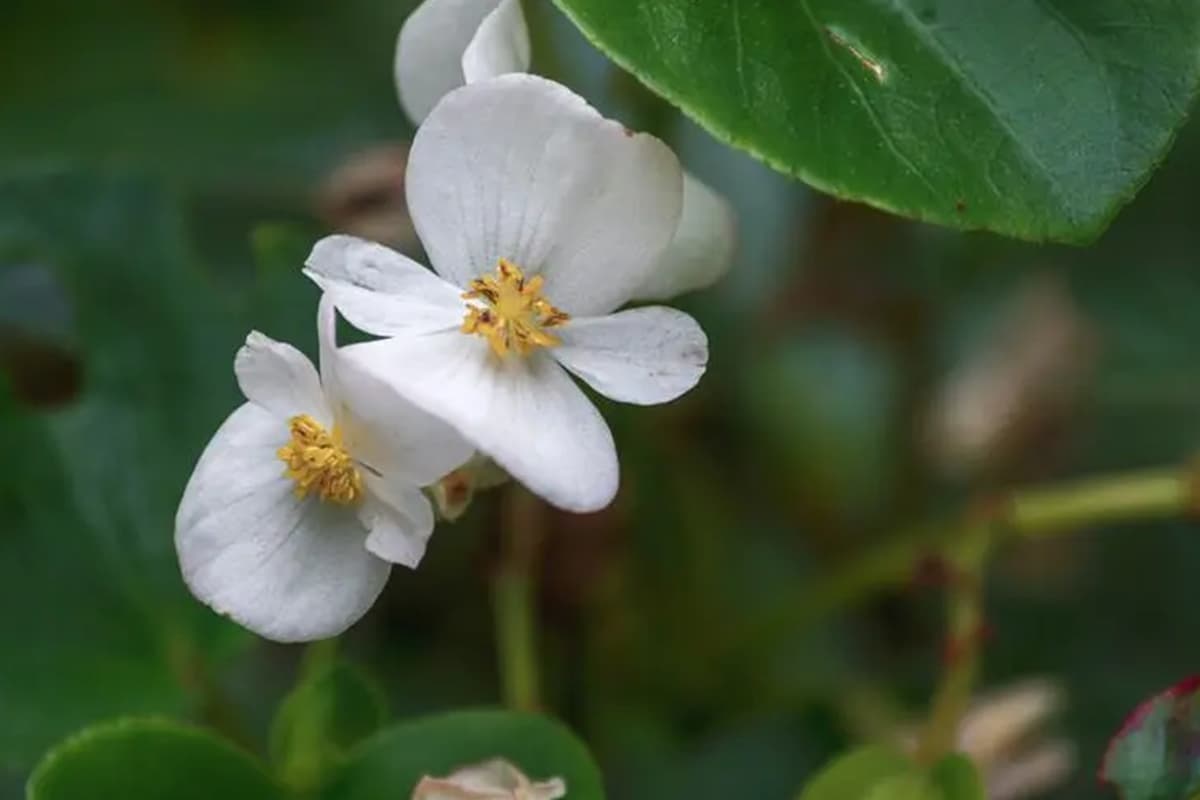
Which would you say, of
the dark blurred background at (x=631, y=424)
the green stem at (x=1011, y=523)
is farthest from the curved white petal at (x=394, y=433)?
the green stem at (x=1011, y=523)

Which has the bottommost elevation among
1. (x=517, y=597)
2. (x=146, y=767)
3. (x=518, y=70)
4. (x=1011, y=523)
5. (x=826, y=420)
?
(x=826, y=420)

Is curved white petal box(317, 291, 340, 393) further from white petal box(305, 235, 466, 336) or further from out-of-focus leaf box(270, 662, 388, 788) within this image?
out-of-focus leaf box(270, 662, 388, 788)

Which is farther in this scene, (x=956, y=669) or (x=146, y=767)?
(x=956, y=669)

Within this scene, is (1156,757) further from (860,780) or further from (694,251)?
(694,251)

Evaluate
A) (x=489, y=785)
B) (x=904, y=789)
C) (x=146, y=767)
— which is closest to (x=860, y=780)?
(x=904, y=789)

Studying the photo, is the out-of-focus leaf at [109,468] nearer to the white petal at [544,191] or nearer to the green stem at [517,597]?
the green stem at [517,597]

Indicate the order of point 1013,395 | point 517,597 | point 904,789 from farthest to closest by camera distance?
point 1013,395 < point 517,597 < point 904,789
